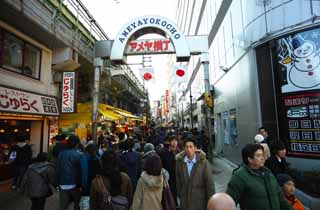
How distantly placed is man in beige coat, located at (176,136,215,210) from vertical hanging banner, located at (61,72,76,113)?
24.5 ft

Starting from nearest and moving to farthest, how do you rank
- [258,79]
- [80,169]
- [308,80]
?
[80,169]
[308,80]
[258,79]

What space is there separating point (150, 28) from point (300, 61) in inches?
244

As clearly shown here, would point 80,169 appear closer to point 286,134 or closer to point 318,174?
point 318,174

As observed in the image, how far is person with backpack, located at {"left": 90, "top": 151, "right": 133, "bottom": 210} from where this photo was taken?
3.07 m

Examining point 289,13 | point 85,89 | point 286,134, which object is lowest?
point 286,134

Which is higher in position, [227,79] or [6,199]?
[227,79]

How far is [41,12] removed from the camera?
8578 mm

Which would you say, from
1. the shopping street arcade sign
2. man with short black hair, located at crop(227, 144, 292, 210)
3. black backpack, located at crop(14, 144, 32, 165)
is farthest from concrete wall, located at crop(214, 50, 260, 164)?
black backpack, located at crop(14, 144, 32, 165)

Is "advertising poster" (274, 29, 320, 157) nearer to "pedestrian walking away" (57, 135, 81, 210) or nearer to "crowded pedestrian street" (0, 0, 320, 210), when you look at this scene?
"crowded pedestrian street" (0, 0, 320, 210)

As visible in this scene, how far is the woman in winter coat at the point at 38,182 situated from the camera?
4.71m

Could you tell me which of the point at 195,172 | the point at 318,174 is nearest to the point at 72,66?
the point at 195,172

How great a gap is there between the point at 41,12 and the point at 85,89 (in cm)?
776

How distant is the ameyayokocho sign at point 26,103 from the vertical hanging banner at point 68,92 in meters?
0.58

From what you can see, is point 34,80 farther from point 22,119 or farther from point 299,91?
A: point 299,91
